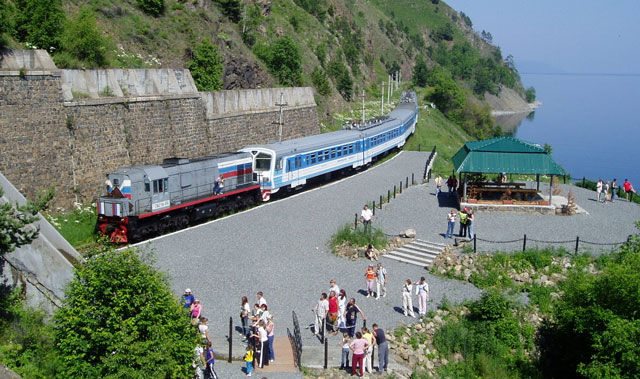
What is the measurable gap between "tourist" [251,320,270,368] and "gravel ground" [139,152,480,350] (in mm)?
1604

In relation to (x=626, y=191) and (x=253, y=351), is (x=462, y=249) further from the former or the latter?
(x=626, y=191)

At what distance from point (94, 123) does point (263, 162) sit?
8.58 meters

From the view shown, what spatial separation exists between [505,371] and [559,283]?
5054 millimetres

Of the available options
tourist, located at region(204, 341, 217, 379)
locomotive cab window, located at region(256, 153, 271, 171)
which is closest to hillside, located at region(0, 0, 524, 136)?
locomotive cab window, located at region(256, 153, 271, 171)

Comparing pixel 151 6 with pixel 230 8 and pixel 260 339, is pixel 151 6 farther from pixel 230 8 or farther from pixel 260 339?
pixel 260 339

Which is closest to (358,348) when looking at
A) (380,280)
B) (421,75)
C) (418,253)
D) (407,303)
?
(407,303)

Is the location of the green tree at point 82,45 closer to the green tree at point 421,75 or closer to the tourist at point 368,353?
the tourist at point 368,353

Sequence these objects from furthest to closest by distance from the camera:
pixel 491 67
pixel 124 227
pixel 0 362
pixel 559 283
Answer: pixel 491 67
pixel 124 227
pixel 559 283
pixel 0 362

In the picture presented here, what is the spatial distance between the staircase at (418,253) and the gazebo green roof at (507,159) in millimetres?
6254

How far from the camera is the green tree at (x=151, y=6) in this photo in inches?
1604

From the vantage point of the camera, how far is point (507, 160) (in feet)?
94.2

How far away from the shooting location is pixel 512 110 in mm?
166875

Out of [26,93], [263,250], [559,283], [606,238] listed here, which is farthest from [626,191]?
[26,93]

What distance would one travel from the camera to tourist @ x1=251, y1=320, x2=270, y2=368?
565 inches
